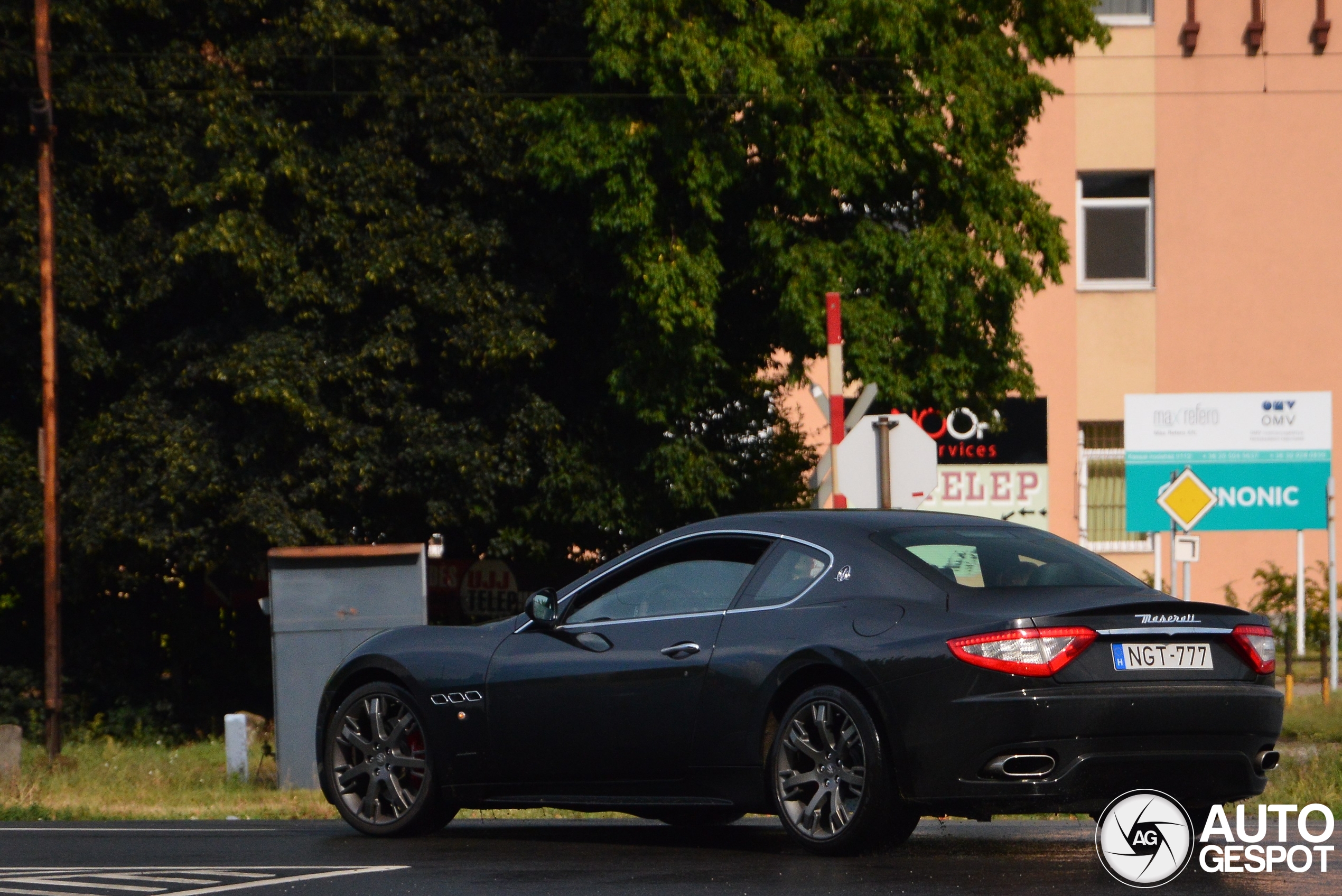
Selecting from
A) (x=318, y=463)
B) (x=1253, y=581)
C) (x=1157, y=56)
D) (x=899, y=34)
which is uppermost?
(x=1157, y=56)

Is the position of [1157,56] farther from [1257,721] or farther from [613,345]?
[1257,721]

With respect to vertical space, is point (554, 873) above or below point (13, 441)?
below

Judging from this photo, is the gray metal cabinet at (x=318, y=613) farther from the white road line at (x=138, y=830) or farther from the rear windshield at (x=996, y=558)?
the rear windshield at (x=996, y=558)

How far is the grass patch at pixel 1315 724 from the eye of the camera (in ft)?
62.0

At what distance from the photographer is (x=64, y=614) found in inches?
953

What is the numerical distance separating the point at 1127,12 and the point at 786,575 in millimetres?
24897

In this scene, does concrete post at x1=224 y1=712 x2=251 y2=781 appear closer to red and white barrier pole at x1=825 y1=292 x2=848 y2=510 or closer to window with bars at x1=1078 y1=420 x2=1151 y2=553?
red and white barrier pole at x1=825 y1=292 x2=848 y2=510

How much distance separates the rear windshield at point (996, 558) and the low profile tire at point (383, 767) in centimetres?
238

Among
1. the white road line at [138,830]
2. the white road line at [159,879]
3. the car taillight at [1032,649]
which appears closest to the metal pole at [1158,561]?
the white road line at [138,830]

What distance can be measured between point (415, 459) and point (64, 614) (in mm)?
6225

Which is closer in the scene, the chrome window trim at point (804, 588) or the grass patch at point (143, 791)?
the chrome window trim at point (804, 588)

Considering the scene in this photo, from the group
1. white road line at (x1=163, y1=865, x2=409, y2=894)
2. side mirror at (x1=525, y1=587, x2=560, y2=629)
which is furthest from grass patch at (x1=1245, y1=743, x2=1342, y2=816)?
white road line at (x1=163, y1=865, x2=409, y2=894)

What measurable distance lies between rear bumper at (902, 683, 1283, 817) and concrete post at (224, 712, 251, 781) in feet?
35.6

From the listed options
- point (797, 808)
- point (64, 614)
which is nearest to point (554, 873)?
point (797, 808)
